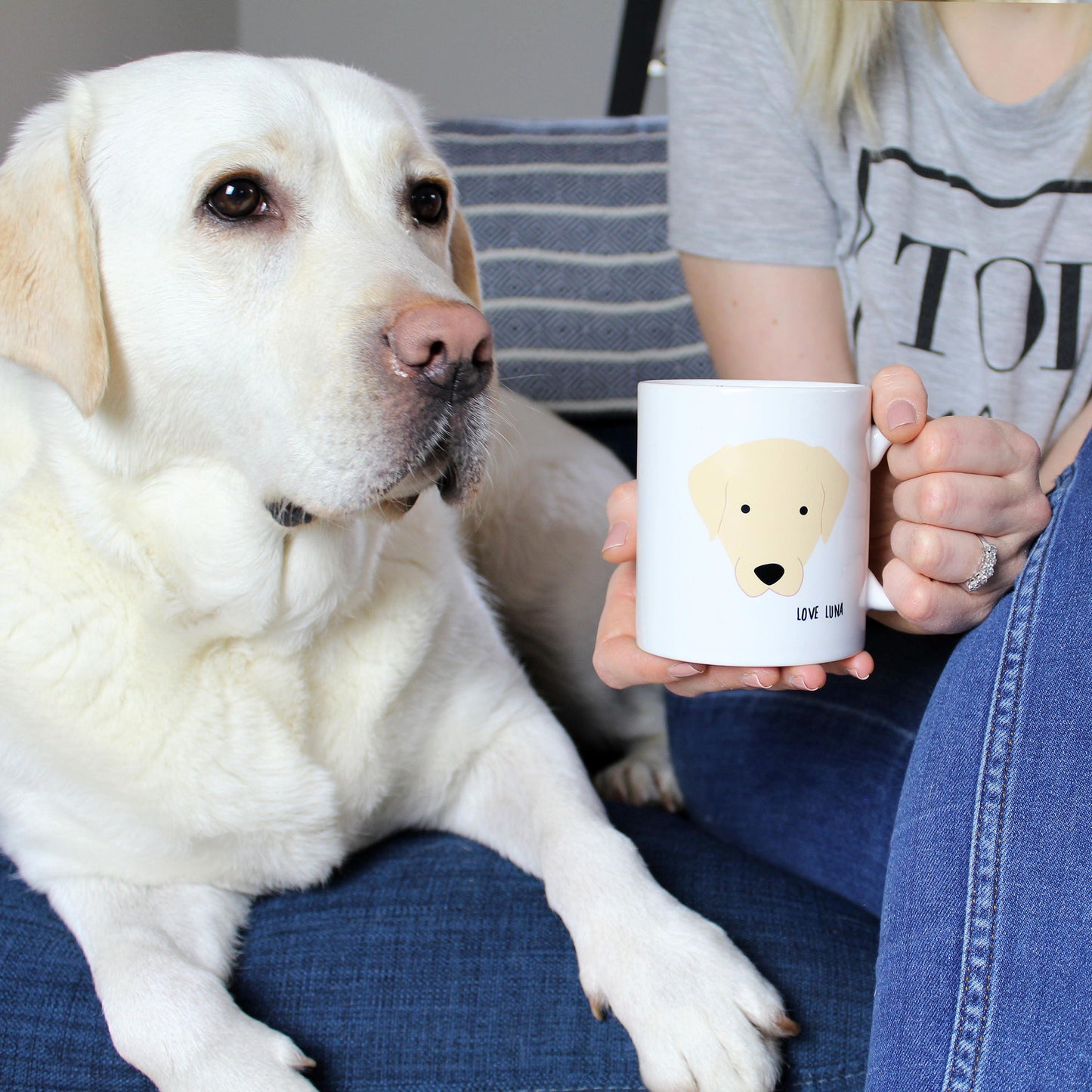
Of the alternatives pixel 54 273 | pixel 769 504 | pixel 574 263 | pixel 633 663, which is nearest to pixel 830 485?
pixel 769 504

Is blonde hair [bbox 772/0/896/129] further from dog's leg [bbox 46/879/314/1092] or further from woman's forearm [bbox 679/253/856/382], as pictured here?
dog's leg [bbox 46/879/314/1092]

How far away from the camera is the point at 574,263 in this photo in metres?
1.88

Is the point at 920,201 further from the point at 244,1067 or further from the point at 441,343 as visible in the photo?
the point at 244,1067

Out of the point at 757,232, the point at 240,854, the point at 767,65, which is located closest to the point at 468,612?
the point at 240,854

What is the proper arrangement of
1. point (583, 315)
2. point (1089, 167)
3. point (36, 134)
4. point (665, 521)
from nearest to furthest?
point (665, 521) < point (36, 134) < point (1089, 167) < point (583, 315)

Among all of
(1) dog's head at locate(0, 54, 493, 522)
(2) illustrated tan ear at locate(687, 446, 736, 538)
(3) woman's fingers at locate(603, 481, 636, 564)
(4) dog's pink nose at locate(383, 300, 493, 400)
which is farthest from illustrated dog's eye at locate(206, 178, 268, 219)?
(2) illustrated tan ear at locate(687, 446, 736, 538)

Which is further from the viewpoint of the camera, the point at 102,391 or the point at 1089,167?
the point at 1089,167

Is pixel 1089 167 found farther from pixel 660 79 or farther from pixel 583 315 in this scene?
pixel 660 79

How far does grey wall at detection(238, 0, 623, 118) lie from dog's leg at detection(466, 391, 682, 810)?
70 centimetres

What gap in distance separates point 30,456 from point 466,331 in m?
0.47

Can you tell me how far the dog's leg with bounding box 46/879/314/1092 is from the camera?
33.1 inches

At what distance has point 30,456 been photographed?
1013 millimetres

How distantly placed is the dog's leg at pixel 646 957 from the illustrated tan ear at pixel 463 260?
0.58 meters

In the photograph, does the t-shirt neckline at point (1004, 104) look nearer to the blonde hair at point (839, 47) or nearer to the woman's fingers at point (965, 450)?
the blonde hair at point (839, 47)
